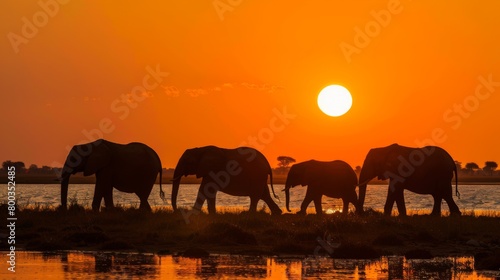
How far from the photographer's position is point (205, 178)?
4112 centimetres

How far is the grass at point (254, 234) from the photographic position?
27250 mm

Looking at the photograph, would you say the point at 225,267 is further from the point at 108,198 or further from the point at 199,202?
the point at 108,198

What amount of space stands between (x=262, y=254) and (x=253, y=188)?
15926 mm

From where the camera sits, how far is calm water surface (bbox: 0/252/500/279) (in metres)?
21.7

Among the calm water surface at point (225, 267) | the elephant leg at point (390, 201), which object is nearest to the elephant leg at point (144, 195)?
the elephant leg at point (390, 201)

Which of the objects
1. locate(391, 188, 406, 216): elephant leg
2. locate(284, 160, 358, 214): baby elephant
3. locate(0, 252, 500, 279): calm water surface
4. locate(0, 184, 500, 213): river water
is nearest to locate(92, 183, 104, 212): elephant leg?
locate(0, 184, 500, 213): river water

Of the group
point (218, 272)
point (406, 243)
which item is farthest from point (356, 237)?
point (218, 272)

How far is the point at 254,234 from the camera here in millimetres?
31000

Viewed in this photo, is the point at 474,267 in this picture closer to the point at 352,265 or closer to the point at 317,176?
the point at 352,265

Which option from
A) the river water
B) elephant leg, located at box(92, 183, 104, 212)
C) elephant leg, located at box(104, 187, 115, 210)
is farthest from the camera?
the river water

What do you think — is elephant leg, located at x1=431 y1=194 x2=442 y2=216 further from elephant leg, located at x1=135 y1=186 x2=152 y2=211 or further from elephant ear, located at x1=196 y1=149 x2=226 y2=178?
elephant leg, located at x1=135 y1=186 x2=152 y2=211

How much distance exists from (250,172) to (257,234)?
1133cm

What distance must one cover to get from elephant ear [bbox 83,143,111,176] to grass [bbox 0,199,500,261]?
11.6 ft

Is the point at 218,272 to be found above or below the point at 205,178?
below
